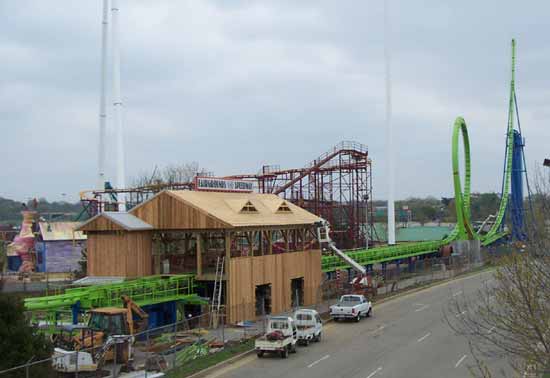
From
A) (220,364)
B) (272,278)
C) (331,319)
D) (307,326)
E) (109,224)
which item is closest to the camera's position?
(220,364)

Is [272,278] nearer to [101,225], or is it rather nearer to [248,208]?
[248,208]

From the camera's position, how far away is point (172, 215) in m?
39.3

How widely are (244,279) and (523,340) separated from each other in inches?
Result: 1041

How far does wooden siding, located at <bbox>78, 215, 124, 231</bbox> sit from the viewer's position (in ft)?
124

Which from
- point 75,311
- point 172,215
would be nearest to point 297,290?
point 172,215

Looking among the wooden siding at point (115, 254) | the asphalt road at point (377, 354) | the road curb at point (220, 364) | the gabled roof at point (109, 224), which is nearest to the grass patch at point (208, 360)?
the road curb at point (220, 364)

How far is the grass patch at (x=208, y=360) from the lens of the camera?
25.0 meters

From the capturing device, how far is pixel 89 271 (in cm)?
3850

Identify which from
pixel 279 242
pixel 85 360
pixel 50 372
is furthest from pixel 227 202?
pixel 50 372

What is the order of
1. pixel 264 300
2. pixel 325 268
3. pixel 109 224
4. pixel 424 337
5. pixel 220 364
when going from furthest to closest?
pixel 325 268 < pixel 264 300 < pixel 109 224 < pixel 424 337 < pixel 220 364

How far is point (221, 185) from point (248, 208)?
413 centimetres

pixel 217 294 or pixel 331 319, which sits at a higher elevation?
pixel 217 294

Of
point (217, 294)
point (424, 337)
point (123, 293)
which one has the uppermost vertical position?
point (123, 293)

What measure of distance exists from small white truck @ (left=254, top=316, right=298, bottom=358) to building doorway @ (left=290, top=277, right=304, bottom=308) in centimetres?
1575
